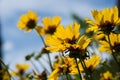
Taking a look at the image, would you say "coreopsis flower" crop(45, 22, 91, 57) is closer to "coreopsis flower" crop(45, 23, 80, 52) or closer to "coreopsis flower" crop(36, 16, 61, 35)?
"coreopsis flower" crop(45, 23, 80, 52)

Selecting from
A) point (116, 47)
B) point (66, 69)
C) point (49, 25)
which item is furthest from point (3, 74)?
point (116, 47)

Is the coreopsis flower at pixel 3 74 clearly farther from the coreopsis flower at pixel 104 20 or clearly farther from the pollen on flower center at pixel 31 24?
the coreopsis flower at pixel 104 20

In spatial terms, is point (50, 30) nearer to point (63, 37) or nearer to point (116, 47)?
point (116, 47)

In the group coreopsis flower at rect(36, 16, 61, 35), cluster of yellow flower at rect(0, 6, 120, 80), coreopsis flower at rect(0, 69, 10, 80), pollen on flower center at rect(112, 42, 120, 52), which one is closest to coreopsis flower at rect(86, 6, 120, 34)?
cluster of yellow flower at rect(0, 6, 120, 80)

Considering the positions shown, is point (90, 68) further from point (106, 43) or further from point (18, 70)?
point (18, 70)

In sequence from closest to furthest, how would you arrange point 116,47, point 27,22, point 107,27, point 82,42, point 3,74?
point 82,42 → point 107,27 → point 116,47 → point 3,74 → point 27,22

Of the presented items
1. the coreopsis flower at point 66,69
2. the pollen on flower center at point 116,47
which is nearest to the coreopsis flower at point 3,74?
the coreopsis flower at point 66,69
